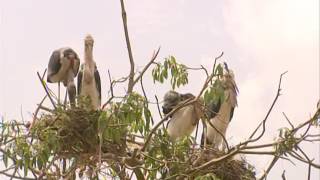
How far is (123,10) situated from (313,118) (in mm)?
1678

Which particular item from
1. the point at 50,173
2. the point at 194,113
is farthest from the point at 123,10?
the point at 194,113

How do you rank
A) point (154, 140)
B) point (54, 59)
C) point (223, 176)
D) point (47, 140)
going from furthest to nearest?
point (54, 59) → point (223, 176) → point (154, 140) → point (47, 140)

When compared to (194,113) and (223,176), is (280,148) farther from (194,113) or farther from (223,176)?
(194,113)

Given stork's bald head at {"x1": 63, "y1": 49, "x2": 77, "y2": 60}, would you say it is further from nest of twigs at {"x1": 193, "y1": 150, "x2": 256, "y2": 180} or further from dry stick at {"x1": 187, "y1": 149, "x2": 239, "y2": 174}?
dry stick at {"x1": 187, "y1": 149, "x2": 239, "y2": 174}

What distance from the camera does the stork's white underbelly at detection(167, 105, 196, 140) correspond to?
7289 mm

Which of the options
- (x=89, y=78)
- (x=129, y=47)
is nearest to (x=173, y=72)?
(x=129, y=47)

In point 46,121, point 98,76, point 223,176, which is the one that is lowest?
point 223,176

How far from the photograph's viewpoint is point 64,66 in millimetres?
6949

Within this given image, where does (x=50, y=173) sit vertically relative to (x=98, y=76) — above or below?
below

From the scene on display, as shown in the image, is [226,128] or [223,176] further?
[226,128]

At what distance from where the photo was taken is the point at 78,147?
520 cm

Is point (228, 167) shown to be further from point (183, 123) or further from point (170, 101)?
point (183, 123)

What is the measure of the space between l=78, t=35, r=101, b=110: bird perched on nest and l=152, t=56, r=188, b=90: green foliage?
1683mm

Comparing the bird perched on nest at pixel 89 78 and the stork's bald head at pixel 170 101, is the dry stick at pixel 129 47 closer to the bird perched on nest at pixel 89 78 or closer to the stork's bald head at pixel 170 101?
the bird perched on nest at pixel 89 78
